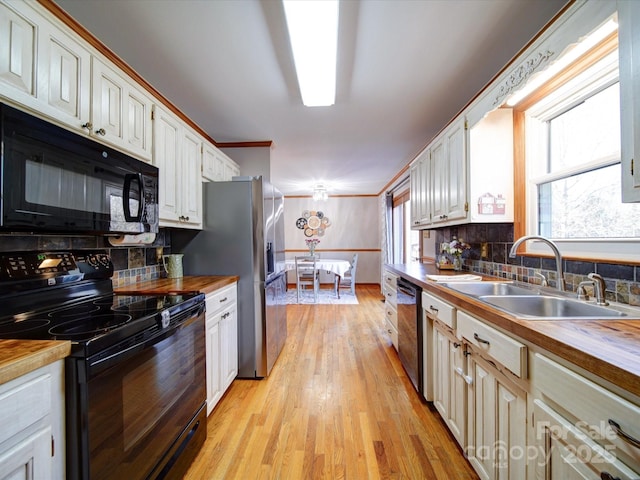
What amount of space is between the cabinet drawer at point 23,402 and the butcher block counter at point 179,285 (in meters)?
0.86

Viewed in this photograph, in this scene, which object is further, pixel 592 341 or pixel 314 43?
pixel 314 43

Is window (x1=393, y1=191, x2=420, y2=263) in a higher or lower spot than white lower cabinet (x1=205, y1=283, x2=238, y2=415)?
higher

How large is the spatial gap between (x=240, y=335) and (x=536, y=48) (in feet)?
8.77

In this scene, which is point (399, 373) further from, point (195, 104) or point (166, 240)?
point (195, 104)

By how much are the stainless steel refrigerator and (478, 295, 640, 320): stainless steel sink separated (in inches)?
65.9

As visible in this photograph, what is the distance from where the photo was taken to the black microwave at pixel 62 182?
35.4 inches

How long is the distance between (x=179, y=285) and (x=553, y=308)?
7.30ft

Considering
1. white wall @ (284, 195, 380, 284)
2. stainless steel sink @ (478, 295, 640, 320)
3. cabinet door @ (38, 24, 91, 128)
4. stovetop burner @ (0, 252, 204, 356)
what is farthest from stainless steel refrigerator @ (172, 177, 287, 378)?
white wall @ (284, 195, 380, 284)

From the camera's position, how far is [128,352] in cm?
96

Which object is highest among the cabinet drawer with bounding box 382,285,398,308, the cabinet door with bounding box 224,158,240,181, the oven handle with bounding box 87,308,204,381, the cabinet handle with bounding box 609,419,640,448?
the cabinet door with bounding box 224,158,240,181

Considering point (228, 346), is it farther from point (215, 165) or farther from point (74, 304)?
point (215, 165)

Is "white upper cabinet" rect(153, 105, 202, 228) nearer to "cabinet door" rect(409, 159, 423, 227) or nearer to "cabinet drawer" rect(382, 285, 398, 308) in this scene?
"cabinet drawer" rect(382, 285, 398, 308)

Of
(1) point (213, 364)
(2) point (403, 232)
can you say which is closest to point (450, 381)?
(1) point (213, 364)

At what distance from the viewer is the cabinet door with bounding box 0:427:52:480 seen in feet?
2.10
